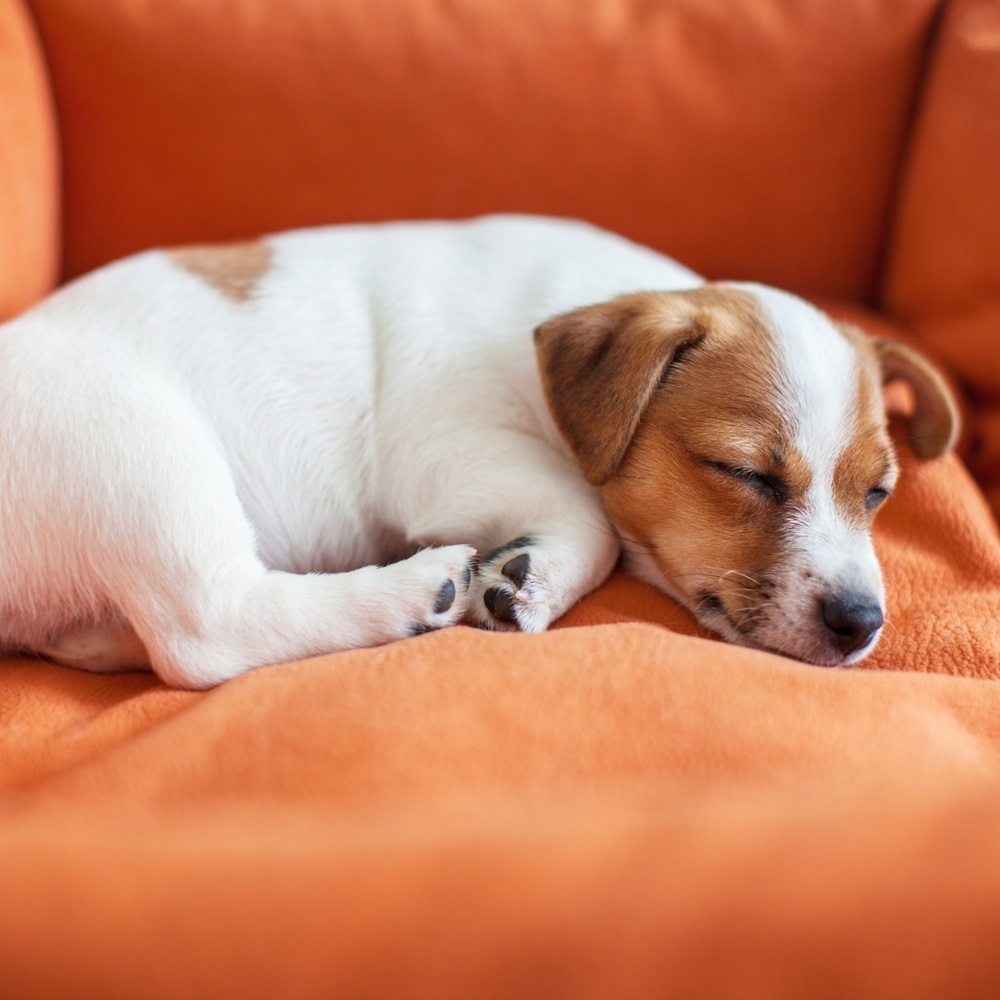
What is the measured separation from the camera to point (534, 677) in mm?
1571

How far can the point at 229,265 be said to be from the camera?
226 centimetres

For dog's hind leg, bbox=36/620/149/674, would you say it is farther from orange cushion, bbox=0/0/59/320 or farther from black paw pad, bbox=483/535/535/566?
orange cushion, bbox=0/0/59/320

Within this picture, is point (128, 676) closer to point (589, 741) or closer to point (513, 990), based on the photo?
point (589, 741)

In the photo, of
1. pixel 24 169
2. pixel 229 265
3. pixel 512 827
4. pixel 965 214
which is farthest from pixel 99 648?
pixel 965 214

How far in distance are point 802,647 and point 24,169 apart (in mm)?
2168

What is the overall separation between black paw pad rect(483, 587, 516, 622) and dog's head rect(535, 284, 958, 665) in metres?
0.32

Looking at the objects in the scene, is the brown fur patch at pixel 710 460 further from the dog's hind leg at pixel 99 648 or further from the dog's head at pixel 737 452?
the dog's hind leg at pixel 99 648

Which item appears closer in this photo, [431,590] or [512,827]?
[512,827]

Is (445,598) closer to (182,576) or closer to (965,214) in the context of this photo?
(182,576)

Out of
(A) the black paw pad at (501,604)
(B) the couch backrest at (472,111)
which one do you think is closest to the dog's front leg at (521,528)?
(A) the black paw pad at (501,604)

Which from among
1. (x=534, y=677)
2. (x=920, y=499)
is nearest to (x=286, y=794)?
(x=534, y=677)

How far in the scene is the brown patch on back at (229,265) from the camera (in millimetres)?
2207

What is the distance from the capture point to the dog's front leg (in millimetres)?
1855

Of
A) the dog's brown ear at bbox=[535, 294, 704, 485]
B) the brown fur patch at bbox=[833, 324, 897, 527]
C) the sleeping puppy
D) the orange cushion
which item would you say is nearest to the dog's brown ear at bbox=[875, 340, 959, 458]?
the sleeping puppy
